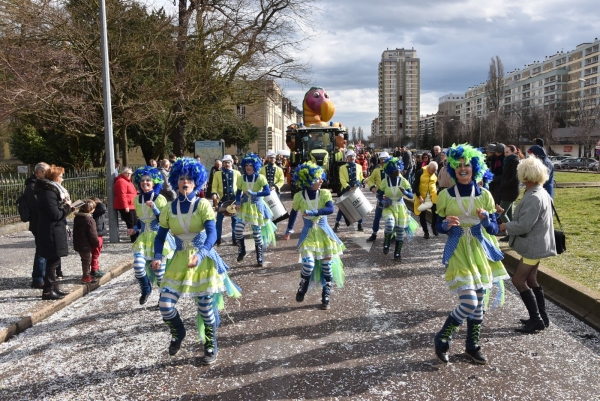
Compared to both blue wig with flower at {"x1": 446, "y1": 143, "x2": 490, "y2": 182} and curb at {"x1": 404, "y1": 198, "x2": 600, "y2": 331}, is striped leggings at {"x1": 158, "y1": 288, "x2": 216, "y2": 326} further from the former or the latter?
curb at {"x1": 404, "y1": 198, "x2": 600, "y2": 331}

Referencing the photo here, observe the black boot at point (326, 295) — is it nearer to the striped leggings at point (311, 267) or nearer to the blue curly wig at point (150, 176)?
the striped leggings at point (311, 267)

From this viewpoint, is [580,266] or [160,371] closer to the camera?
[160,371]

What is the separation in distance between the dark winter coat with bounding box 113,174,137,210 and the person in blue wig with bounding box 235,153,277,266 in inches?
112

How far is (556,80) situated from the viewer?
10025 centimetres

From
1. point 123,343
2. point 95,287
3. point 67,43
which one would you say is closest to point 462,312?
point 123,343

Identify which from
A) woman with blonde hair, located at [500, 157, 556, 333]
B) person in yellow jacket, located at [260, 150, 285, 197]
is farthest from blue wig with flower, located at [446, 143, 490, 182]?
person in yellow jacket, located at [260, 150, 285, 197]

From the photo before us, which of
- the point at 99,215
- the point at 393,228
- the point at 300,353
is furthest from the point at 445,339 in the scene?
the point at 99,215

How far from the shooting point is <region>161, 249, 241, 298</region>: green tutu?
438 cm

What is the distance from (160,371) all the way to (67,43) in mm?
14219

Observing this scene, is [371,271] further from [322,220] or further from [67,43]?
[67,43]

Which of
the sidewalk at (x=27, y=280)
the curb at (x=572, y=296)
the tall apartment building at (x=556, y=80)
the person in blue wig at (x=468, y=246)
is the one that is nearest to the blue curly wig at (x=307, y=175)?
the person in blue wig at (x=468, y=246)

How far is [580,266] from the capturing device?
7.04 metres

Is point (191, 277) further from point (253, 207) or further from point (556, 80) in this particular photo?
point (556, 80)

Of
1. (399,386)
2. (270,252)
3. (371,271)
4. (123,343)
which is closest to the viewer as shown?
(399,386)
